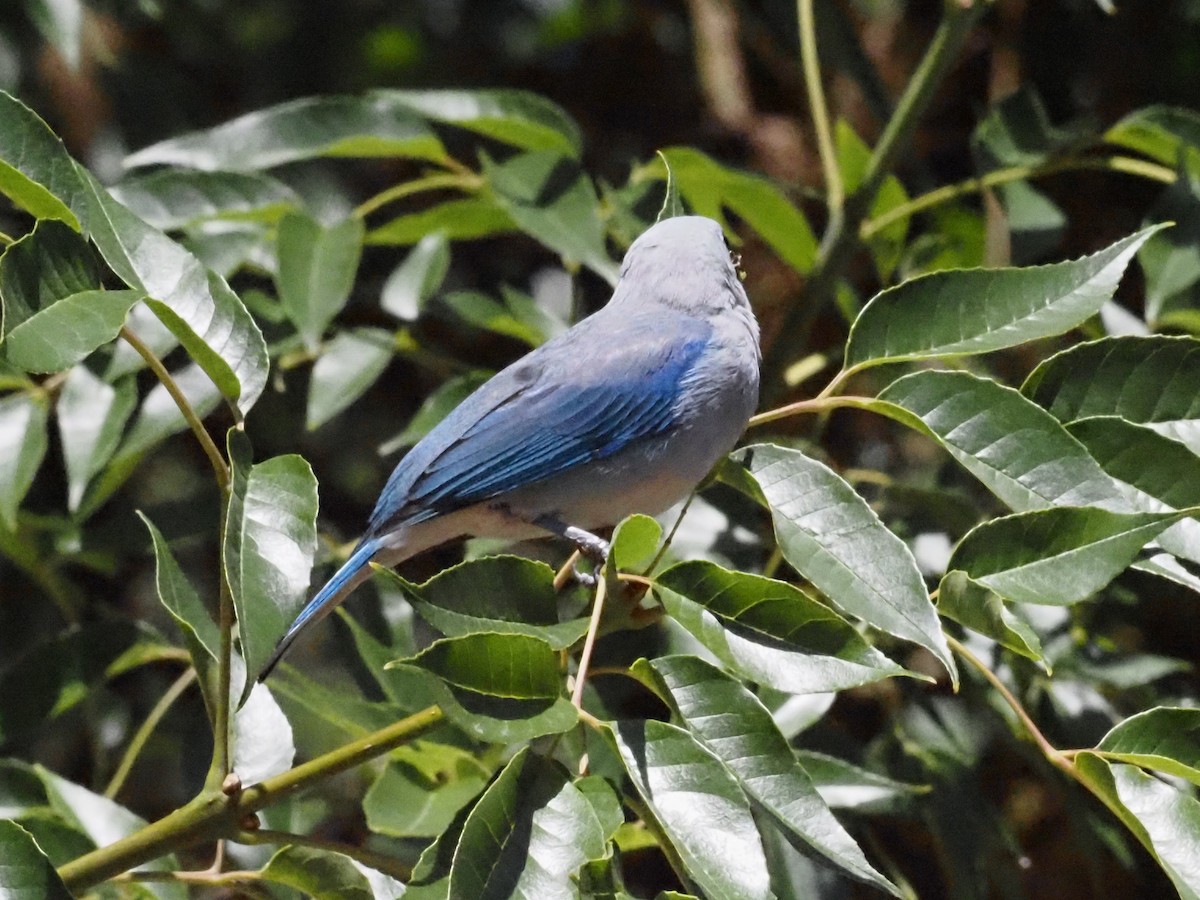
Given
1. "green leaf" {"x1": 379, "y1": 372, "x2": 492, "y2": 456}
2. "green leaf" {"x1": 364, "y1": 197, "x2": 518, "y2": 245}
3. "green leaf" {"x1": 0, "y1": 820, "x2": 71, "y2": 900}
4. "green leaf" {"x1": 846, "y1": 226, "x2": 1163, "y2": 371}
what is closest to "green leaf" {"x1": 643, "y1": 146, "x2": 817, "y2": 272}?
"green leaf" {"x1": 364, "y1": 197, "x2": 518, "y2": 245}

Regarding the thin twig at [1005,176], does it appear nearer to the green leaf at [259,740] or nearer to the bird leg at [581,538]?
the bird leg at [581,538]

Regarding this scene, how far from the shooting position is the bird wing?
2.32m

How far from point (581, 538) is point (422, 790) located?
0.47 meters

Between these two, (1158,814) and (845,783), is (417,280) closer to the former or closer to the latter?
(845,783)

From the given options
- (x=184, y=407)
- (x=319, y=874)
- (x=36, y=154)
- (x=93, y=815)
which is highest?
(x=36, y=154)

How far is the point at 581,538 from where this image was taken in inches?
90.0

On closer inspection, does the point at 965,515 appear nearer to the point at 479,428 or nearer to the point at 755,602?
the point at 479,428

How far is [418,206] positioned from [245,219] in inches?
66.0

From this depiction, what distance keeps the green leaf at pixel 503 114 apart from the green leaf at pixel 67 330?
3.85ft

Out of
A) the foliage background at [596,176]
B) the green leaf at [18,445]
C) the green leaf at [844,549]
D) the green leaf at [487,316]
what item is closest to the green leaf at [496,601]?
the green leaf at [844,549]

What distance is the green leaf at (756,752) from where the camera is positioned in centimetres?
157

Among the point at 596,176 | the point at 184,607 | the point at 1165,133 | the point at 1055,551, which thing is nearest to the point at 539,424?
the point at 184,607

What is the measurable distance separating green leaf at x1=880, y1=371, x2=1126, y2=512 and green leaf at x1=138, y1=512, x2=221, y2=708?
36.6 inches

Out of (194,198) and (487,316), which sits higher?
(194,198)
